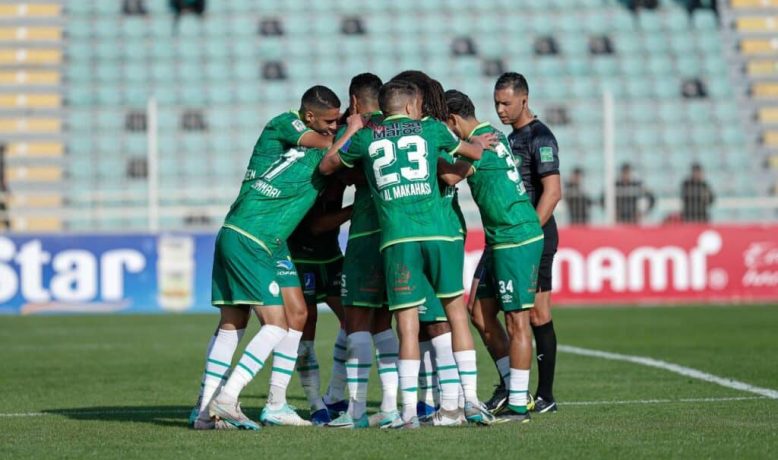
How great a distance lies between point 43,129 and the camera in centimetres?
2609

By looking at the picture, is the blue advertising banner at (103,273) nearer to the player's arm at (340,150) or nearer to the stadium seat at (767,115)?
the stadium seat at (767,115)

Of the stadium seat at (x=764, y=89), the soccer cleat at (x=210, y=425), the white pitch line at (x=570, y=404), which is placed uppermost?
the stadium seat at (x=764, y=89)

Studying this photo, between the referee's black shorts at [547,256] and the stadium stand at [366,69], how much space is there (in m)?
16.2

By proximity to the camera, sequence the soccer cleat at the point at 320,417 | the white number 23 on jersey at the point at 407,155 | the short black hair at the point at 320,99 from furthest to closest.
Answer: the soccer cleat at the point at 320,417 → the short black hair at the point at 320,99 → the white number 23 on jersey at the point at 407,155

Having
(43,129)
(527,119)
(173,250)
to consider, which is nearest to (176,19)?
(43,129)

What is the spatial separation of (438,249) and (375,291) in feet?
1.88

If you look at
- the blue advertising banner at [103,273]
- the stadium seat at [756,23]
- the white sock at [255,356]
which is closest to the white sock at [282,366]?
the white sock at [255,356]

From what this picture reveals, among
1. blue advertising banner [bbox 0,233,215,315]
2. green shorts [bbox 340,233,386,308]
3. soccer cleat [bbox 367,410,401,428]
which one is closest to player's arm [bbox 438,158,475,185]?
green shorts [bbox 340,233,386,308]

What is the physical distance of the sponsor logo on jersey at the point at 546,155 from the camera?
8672mm

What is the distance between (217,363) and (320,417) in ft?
2.62

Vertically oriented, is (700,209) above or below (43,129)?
Answer: below

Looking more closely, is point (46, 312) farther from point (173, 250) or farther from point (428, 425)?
point (428, 425)

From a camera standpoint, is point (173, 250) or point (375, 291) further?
point (173, 250)

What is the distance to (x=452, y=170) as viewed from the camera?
782cm
